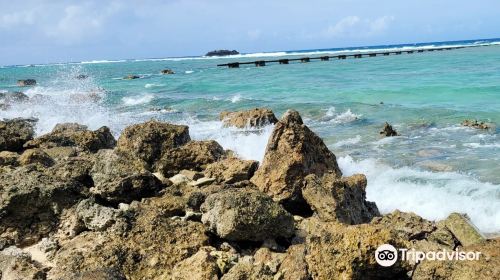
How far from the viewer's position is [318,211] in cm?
610

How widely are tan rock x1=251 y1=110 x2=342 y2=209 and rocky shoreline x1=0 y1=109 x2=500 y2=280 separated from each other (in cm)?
2

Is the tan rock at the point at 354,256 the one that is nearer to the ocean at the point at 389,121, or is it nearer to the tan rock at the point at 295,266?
the tan rock at the point at 295,266

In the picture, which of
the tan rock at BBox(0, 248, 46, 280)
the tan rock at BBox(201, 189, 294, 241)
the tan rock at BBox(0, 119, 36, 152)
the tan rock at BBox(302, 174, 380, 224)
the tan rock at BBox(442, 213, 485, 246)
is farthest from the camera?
the tan rock at BBox(0, 119, 36, 152)

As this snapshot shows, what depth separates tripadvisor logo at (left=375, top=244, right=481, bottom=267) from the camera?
12.5ft

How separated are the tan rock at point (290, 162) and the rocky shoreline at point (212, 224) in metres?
0.02

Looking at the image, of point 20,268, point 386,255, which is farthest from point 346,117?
point 20,268

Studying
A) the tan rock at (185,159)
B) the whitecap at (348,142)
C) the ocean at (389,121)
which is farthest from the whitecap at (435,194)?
the whitecap at (348,142)

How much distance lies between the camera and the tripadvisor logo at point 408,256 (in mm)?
3814

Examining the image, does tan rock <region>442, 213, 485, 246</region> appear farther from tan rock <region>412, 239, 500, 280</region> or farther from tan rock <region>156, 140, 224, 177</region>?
tan rock <region>156, 140, 224, 177</region>

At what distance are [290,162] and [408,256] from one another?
3201 millimetres

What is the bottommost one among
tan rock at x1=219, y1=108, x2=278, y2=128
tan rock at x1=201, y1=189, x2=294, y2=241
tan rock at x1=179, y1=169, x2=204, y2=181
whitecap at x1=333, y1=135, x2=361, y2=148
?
whitecap at x1=333, y1=135, x2=361, y2=148

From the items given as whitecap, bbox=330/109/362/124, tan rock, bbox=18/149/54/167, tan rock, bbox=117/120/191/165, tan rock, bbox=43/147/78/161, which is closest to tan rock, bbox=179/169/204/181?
tan rock, bbox=117/120/191/165

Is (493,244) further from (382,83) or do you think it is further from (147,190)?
(382,83)

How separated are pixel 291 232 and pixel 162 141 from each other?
4266 mm
